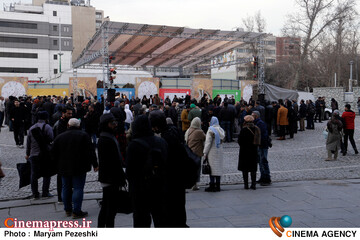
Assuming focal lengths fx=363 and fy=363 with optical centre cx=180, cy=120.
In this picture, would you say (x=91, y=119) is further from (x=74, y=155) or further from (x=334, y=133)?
(x=334, y=133)

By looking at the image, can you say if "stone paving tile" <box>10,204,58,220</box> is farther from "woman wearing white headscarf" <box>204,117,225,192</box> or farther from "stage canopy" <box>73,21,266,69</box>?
"stage canopy" <box>73,21,266,69</box>

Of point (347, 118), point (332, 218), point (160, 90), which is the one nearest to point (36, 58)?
point (160, 90)

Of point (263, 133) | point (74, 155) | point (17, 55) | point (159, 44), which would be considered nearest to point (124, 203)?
point (74, 155)

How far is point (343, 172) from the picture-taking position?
9539mm

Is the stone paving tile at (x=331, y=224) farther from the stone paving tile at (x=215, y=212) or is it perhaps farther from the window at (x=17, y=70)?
the window at (x=17, y=70)

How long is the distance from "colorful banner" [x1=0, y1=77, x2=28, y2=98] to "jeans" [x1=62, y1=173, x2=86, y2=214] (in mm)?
19746

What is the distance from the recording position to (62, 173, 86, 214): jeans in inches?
223

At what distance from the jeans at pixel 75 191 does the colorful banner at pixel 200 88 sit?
20691mm

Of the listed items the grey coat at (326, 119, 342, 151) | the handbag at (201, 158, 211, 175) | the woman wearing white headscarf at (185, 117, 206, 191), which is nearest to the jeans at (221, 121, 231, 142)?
the grey coat at (326, 119, 342, 151)

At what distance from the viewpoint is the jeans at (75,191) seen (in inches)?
223

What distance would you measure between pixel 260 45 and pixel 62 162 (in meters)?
22.9

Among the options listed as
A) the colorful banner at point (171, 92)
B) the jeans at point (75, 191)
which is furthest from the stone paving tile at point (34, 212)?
the colorful banner at point (171, 92)

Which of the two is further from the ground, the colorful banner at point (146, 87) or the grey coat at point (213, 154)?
the colorful banner at point (146, 87)

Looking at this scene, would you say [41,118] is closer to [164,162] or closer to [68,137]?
[68,137]
